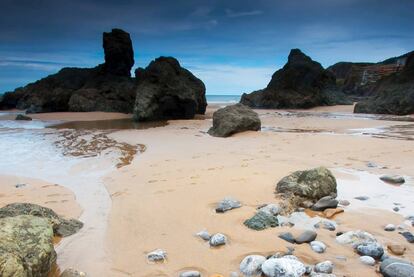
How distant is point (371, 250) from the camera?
3463 millimetres

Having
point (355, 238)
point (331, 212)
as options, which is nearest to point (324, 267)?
point (355, 238)

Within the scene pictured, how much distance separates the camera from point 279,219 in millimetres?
4418

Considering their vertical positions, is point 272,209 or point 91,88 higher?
point 91,88

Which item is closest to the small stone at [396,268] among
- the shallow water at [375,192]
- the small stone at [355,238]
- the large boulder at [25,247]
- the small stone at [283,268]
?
the small stone at [355,238]

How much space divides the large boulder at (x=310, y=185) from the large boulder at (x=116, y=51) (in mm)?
31628

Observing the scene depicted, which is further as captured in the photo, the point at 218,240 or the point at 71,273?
the point at 218,240

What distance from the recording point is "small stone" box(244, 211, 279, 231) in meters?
4.16

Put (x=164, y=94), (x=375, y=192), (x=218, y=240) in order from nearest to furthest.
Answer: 1. (x=218, y=240)
2. (x=375, y=192)
3. (x=164, y=94)

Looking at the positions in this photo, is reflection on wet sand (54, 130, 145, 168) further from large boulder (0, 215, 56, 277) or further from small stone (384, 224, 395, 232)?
small stone (384, 224, 395, 232)

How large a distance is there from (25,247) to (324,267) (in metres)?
2.51

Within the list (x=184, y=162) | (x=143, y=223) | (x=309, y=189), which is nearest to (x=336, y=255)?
(x=309, y=189)

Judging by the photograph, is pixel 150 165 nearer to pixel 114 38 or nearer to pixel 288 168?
pixel 288 168

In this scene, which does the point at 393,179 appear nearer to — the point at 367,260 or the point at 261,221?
the point at 261,221

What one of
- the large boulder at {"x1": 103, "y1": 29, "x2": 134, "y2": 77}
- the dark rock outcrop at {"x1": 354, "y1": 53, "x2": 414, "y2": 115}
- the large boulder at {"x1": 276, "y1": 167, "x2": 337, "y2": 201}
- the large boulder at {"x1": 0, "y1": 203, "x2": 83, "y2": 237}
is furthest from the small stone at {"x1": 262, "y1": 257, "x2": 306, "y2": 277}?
the large boulder at {"x1": 103, "y1": 29, "x2": 134, "y2": 77}
